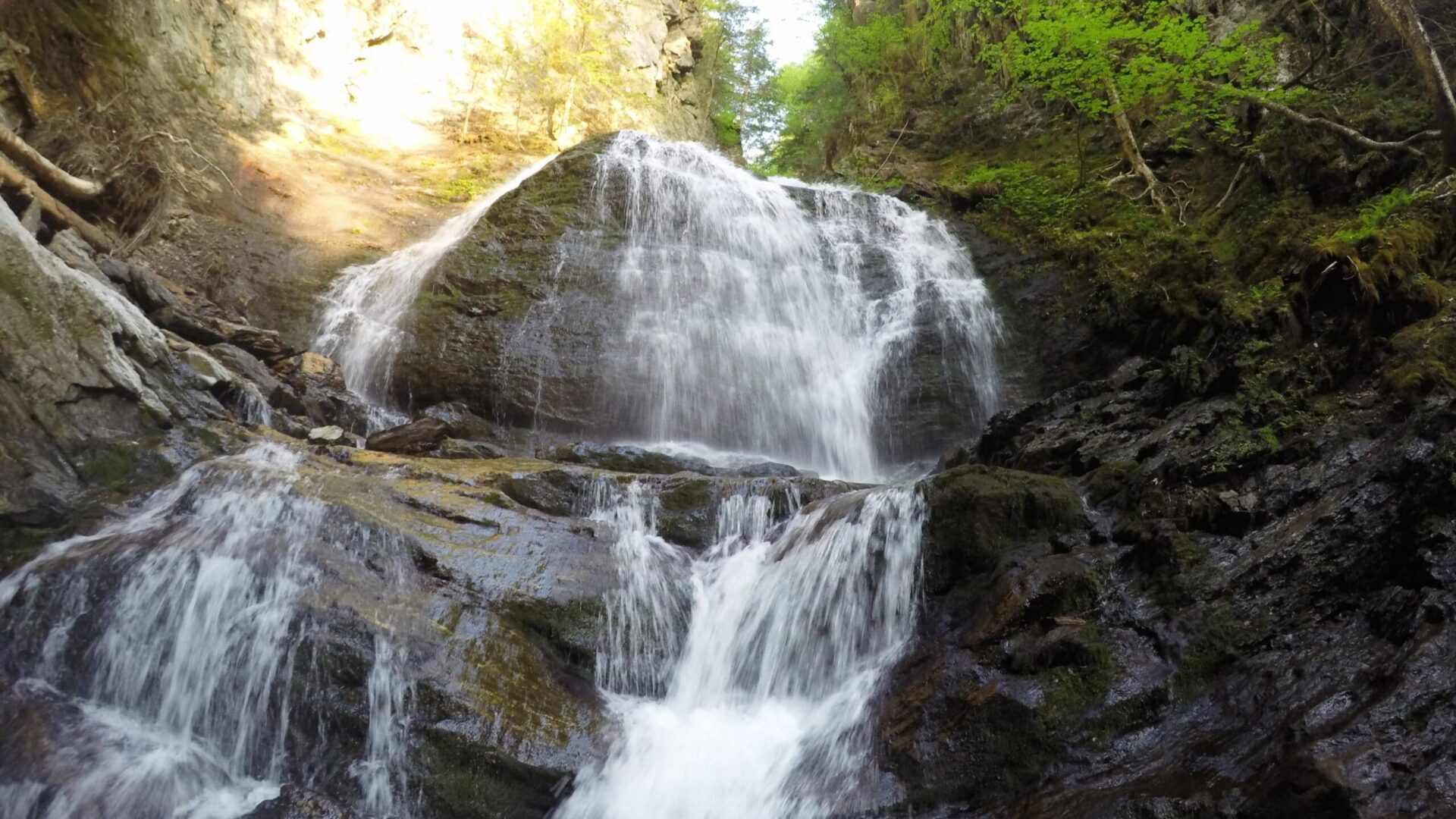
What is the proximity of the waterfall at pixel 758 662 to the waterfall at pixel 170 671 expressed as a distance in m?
1.36

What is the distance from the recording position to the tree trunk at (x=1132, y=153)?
10.7 m

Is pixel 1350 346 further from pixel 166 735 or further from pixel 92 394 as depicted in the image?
pixel 92 394

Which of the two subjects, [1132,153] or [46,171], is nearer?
[46,171]

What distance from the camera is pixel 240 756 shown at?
4.49 m

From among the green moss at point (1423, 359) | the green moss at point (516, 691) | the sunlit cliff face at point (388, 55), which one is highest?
the sunlit cliff face at point (388, 55)

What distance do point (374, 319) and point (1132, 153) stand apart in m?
10.8

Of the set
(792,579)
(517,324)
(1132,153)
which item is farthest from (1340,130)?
(517,324)

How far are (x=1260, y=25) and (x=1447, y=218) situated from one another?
6.53 metres

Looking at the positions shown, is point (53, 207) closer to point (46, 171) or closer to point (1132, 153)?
point (46, 171)

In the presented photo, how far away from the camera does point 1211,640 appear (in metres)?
4.08

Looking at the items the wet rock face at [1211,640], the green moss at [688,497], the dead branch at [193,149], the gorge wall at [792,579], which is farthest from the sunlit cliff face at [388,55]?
the wet rock face at [1211,640]

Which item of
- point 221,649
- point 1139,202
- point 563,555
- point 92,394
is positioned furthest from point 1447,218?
point 92,394

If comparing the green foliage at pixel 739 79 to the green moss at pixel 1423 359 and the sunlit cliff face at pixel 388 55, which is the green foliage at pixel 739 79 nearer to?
the sunlit cliff face at pixel 388 55

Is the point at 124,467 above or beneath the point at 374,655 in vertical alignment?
above
